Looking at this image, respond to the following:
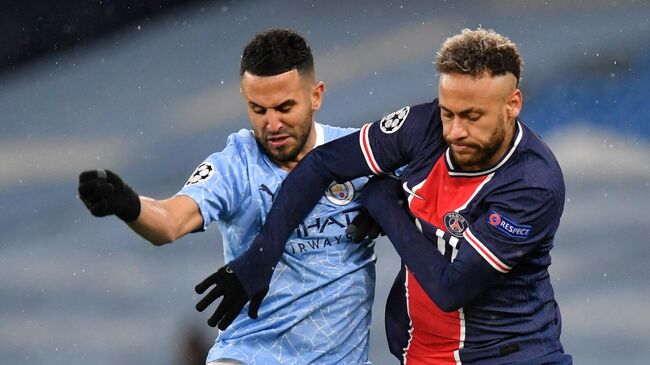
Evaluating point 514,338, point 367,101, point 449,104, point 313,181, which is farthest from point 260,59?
point 367,101

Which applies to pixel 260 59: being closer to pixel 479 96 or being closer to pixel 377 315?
pixel 479 96

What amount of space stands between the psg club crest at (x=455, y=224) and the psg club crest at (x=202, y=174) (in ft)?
2.03

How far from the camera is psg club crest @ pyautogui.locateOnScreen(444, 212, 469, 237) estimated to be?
300 cm

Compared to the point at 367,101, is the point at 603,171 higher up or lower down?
lower down

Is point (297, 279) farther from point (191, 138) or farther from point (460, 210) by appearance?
point (191, 138)

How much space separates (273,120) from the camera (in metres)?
3.17

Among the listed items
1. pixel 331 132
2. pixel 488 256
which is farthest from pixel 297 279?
pixel 488 256

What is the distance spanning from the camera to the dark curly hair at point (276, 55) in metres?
3.19

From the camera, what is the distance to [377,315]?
504 cm

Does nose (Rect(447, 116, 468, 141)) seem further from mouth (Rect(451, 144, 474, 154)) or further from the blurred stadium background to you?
the blurred stadium background

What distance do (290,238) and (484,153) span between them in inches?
23.5

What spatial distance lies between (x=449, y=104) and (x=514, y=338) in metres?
0.62

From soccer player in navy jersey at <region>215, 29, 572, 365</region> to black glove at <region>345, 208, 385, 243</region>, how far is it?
0.05 m

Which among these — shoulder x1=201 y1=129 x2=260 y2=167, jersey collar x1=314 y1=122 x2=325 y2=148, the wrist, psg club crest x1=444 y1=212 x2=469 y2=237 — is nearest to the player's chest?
psg club crest x1=444 y1=212 x2=469 y2=237
